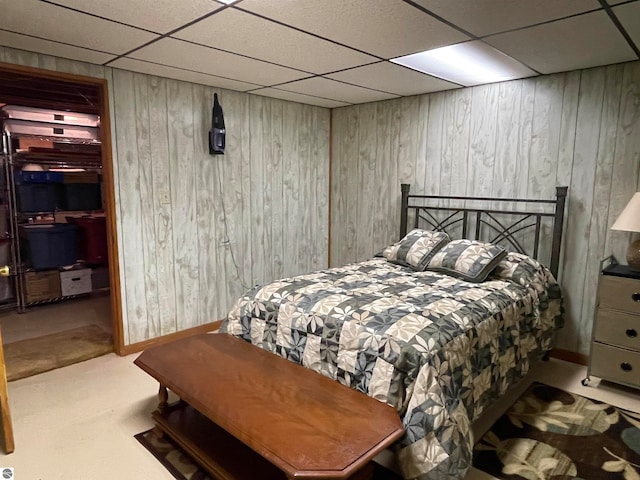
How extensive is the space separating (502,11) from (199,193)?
8.42 ft

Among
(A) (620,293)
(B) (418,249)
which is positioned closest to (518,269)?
(A) (620,293)

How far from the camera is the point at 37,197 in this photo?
435cm

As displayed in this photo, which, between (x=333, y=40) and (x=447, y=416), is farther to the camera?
(x=333, y=40)

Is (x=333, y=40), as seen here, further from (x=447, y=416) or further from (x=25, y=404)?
(x=25, y=404)

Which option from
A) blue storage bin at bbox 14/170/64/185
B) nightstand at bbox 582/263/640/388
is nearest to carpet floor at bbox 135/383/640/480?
nightstand at bbox 582/263/640/388

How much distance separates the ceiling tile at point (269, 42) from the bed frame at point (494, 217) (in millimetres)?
1503

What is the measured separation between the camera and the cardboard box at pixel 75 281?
180 inches

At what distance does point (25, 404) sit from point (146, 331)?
3.10 feet

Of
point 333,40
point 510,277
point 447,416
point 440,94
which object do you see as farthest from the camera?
point 440,94

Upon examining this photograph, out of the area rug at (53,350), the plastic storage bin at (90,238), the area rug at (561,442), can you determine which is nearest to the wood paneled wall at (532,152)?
the area rug at (561,442)

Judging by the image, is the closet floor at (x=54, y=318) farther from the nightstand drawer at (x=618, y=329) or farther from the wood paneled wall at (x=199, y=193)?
the nightstand drawer at (x=618, y=329)

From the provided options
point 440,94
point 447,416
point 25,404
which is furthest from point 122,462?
point 440,94

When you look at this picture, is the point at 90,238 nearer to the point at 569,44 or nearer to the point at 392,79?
the point at 392,79

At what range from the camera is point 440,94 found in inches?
146
